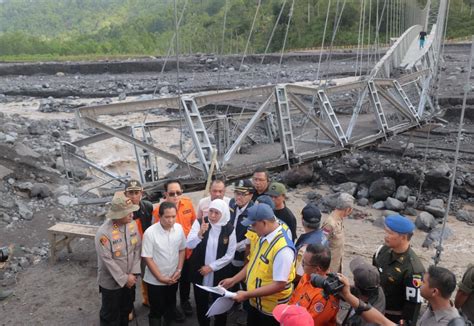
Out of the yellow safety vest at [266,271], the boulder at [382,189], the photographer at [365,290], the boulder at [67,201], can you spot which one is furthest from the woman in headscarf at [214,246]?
the boulder at [382,189]

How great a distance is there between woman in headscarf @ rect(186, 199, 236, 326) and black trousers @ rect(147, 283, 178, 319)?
27 centimetres

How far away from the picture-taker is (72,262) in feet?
18.1

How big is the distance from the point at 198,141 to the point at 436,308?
3.65 m

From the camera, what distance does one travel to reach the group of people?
2734mm

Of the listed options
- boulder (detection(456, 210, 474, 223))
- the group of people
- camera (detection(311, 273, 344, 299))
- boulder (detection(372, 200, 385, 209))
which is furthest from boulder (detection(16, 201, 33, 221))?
boulder (detection(456, 210, 474, 223))

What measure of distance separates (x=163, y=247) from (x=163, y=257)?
0.30ft

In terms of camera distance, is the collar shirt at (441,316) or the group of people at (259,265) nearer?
the collar shirt at (441,316)

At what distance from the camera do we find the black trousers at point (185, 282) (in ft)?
13.6

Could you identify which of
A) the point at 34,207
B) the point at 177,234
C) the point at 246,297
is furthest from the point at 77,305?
the point at 34,207

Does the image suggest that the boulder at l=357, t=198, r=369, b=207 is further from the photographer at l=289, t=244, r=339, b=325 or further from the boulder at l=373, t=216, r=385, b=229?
the photographer at l=289, t=244, r=339, b=325

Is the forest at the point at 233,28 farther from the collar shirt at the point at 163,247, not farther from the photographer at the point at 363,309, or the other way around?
the photographer at the point at 363,309

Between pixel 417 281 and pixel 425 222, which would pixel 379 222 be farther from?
pixel 417 281

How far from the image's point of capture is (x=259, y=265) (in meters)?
3.21

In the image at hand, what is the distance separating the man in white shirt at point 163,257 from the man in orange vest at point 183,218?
0.25m
